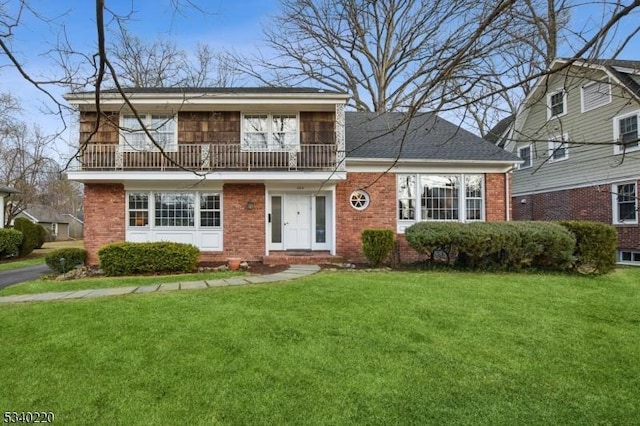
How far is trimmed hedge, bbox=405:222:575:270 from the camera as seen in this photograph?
954 centimetres

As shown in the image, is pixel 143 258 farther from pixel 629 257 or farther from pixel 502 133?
pixel 629 257

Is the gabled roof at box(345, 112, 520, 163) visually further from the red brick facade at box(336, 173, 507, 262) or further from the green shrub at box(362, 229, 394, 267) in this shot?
the green shrub at box(362, 229, 394, 267)

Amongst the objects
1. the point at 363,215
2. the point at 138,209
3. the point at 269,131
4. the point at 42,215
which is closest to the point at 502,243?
the point at 363,215

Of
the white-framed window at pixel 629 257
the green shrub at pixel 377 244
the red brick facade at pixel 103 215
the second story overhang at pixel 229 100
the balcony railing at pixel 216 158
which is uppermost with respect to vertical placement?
the second story overhang at pixel 229 100

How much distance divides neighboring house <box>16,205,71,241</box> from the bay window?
135 ft

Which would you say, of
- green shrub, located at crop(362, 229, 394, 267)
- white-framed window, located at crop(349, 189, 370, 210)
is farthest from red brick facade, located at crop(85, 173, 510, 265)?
green shrub, located at crop(362, 229, 394, 267)

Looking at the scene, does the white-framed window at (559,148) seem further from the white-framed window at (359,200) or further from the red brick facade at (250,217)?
the white-framed window at (359,200)

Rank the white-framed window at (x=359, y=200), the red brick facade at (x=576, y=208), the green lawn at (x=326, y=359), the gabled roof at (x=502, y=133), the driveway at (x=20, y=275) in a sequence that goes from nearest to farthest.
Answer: the green lawn at (x=326, y=359) < the gabled roof at (x=502, y=133) < the driveway at (x=20, y=275) < the white-framed window at (x=359, y=200) < the red brick facade at (x=576, y=208)

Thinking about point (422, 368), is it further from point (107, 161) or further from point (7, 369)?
point (107, 161)

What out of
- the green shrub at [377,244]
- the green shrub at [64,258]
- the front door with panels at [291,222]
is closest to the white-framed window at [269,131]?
the front door with panels at [291,222]

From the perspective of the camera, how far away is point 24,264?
15.2 meters

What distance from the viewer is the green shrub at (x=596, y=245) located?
31.4 ft

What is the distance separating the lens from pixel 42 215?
1708 inches

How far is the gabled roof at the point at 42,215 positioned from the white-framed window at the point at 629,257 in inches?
1946
